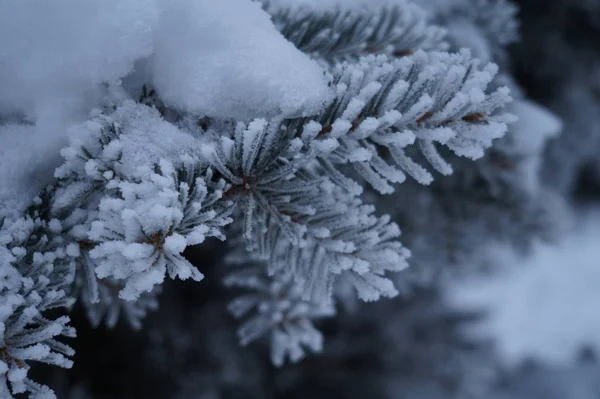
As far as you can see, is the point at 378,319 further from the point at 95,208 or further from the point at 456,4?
the point at 95,208

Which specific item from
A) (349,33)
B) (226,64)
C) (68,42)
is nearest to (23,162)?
(68,42)

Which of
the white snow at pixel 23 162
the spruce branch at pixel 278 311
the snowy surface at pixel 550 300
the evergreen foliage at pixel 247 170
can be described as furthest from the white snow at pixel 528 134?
the snowy surface at pixel 550 300

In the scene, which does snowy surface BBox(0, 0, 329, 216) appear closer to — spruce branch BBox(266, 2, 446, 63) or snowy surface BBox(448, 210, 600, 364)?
spruce branch BBox(266, 2, 446, 63)

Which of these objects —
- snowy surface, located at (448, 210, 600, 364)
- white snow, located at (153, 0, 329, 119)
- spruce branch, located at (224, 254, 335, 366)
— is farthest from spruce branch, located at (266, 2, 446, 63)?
snowy surface, located at (448, 210, 600, 364)

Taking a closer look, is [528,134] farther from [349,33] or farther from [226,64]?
[226,64]

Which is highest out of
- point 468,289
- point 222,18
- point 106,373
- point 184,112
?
point 222,18

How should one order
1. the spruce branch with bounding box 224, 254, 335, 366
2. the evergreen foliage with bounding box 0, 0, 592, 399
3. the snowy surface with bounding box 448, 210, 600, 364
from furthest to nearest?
the snowy surface with bounding box 448, 210, 600, 364
the spruce branch with bounding box 224, 254, 335, 366
the evergreen foliage with bounding box 0, 0, 592, 399

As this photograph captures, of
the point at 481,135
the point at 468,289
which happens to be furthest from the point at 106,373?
the point at 468,289
